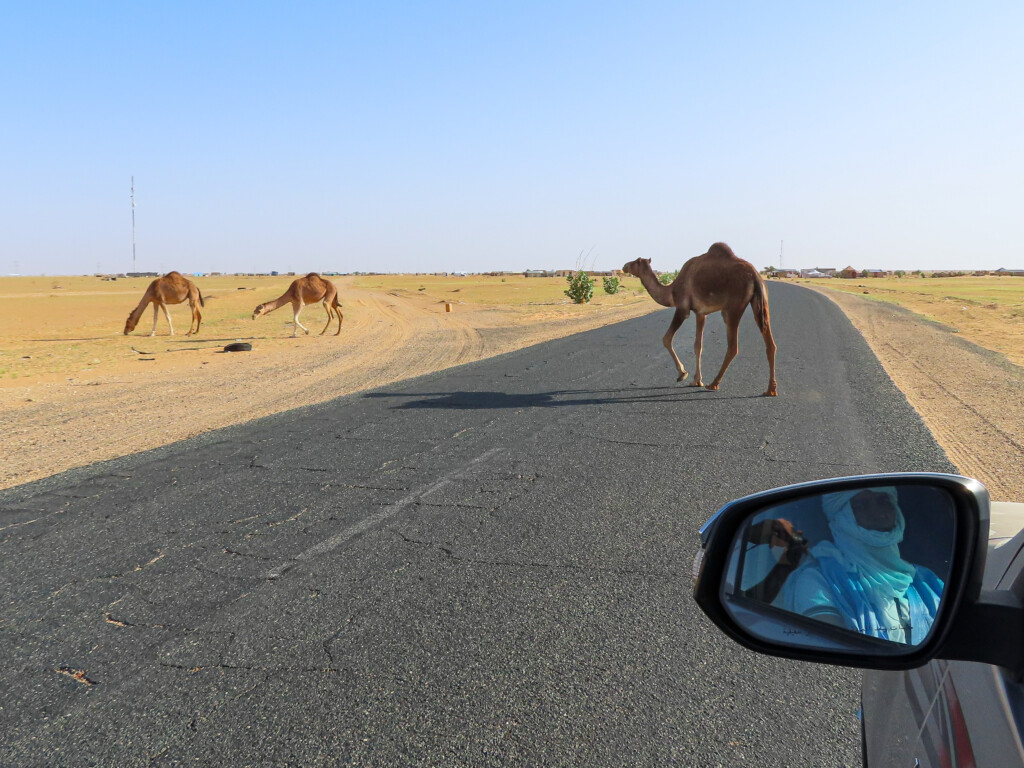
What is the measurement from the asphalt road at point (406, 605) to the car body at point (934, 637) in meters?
1.29

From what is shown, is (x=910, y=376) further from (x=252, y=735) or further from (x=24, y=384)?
(x=24, y=384)

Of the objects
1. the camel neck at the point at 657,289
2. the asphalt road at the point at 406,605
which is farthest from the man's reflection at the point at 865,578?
the camel neck at the point at 657,289

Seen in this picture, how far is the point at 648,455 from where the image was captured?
23.5ft

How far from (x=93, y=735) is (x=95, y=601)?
54.2 inches

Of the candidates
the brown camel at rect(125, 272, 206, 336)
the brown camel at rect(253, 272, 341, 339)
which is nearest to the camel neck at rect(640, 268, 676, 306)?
the brown camel at rect(253, 272, 341, 339)

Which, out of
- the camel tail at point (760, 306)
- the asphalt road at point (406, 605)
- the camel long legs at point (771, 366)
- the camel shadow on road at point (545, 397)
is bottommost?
the asphalt road at point (406, 605)

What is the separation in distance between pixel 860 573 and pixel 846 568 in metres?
0.03

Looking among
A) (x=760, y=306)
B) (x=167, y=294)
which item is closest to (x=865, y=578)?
(x=760, y=306)

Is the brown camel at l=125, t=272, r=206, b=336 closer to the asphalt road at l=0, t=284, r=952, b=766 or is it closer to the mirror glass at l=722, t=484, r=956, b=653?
the asphalt road at l=0, t=284, r=952, b=766

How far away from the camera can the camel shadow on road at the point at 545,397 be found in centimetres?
1005

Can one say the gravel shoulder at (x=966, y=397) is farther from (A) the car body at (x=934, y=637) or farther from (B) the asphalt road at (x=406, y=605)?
(A) the car body at (x=934, y=637)

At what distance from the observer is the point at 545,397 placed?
10.6 m

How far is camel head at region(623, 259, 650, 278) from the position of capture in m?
13.1

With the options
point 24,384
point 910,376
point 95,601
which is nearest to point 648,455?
point 95,601
